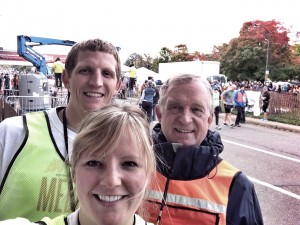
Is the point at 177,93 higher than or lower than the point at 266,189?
higher

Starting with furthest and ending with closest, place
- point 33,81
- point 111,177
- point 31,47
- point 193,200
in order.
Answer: point 31,47 → point 33,81 → point 193,200 → point 111,177

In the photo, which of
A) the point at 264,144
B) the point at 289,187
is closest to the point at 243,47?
the point at 264,144

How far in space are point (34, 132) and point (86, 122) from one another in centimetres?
42

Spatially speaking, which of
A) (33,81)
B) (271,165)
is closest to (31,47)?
(33,81)

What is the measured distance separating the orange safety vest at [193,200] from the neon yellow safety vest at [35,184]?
443 millimetres

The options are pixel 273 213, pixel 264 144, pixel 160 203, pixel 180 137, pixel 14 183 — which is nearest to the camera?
pixel 14 183

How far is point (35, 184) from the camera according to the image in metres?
1.76

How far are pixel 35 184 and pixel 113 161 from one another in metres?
0.56

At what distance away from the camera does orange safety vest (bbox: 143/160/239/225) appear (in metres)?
1.90

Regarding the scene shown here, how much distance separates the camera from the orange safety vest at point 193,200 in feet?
6.23

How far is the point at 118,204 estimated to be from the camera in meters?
1.36

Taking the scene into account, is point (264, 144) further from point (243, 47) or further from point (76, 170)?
point (243, 47)

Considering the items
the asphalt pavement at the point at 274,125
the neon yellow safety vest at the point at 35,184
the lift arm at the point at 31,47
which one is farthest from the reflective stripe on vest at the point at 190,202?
the asphalt pavement at the point at 274,125

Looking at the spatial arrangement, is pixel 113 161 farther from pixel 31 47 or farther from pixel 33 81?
pixel 31 47
